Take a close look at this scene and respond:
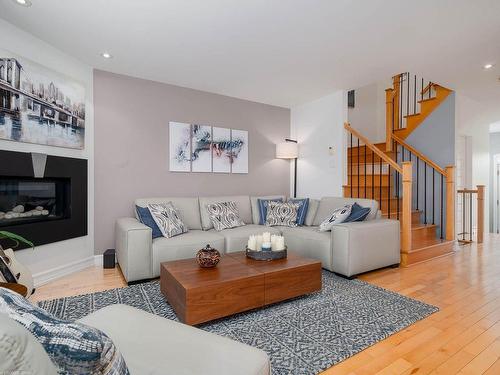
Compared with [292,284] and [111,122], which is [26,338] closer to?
[292,284]

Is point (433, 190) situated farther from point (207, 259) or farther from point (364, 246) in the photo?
point (207, 259)

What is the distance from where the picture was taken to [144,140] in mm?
3695

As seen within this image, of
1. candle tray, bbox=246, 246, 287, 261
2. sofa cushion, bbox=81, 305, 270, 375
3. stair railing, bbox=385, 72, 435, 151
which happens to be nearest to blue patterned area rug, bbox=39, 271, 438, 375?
candle tray, bbox=246, 246, 287, 261

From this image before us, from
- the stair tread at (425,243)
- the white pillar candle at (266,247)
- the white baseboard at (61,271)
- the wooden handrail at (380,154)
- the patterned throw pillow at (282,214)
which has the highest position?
the wooden handrail at (380,154)

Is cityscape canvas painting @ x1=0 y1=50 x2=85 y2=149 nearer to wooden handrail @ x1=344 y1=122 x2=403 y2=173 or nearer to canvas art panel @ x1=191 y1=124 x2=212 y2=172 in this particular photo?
canvas art panel @ x1=191 y1=124 x2=212 y2=172

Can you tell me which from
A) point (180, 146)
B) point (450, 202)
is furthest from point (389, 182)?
point (180, 146)

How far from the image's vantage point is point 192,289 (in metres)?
1.83

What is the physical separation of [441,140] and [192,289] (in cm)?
458

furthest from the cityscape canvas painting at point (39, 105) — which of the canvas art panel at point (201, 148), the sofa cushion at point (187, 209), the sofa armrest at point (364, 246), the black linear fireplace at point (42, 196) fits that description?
the sofa armrest at point (364, 246)

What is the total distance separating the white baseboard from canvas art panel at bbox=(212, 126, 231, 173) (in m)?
1.98

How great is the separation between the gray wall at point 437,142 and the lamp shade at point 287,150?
2129 millimetres

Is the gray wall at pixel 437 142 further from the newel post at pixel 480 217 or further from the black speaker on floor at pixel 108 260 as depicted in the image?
the black speaker on floor at pixel 108 260

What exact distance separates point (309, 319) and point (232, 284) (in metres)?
0.62

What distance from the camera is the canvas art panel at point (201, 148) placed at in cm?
404
